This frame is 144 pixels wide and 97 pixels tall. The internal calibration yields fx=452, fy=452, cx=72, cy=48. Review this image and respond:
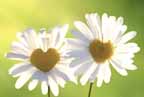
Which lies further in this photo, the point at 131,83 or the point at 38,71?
the point at 131,83

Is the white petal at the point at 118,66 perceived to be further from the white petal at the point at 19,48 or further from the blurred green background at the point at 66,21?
the blurred green background at the point at 66,21

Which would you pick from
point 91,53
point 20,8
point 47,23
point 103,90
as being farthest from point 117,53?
point 20,8

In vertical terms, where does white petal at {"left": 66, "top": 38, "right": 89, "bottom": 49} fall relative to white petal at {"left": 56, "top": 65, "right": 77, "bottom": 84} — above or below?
above

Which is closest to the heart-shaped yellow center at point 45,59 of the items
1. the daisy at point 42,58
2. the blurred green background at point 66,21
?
the daisy at point 42,58

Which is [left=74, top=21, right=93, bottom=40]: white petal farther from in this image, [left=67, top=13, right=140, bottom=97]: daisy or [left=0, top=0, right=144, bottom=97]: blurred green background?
[left=0, top=0, right=144, bottom=97]: blurred green background

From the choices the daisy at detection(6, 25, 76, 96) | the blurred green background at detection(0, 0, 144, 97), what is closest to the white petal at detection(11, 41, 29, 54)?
the daisy at detection(6, 25, 76, 96)

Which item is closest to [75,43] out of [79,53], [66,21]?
[79,53]

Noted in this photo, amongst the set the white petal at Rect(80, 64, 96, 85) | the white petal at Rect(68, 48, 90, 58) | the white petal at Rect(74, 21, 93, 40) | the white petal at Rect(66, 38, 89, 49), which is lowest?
the white petal at Rect(80, 64, 96, 85)

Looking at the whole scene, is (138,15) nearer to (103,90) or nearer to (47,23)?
(47,23)
